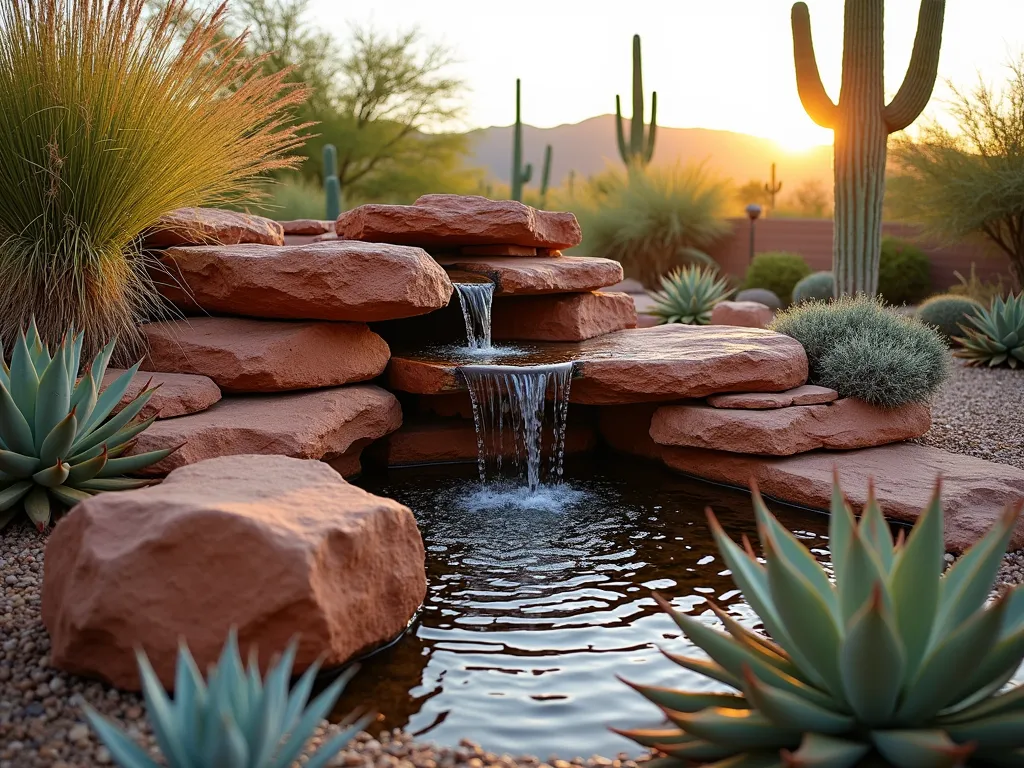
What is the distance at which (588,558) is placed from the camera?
15.2 ft

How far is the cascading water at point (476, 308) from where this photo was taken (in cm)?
682

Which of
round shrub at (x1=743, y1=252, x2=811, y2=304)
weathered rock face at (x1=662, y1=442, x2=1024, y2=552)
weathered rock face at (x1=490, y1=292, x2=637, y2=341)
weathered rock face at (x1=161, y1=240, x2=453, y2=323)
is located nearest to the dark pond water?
weathered rock face at (x1=662, y1=442, x2=1024, y2=552)

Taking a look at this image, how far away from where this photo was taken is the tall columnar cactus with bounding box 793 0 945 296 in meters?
10.2

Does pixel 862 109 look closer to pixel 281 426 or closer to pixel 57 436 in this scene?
pixel 281 426

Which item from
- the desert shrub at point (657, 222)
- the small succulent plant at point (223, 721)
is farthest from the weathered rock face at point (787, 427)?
the desert shrub at point (657, 222)

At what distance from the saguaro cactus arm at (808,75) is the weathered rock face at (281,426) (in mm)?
7167

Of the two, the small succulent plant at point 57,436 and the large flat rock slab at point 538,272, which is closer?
the small succulent plant at point 57,436

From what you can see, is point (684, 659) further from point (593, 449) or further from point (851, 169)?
point (851, 169)

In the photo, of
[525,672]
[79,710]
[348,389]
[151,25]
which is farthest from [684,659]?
[151,25]

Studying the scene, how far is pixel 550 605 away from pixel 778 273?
555 inches

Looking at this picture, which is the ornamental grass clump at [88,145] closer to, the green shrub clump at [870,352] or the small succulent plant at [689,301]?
the green shrub clump at [870,352]

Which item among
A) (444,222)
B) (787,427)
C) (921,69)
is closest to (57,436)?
(444,222)

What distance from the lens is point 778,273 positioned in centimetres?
1703

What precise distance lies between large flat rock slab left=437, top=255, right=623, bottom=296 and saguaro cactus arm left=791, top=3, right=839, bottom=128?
14.5 ft
